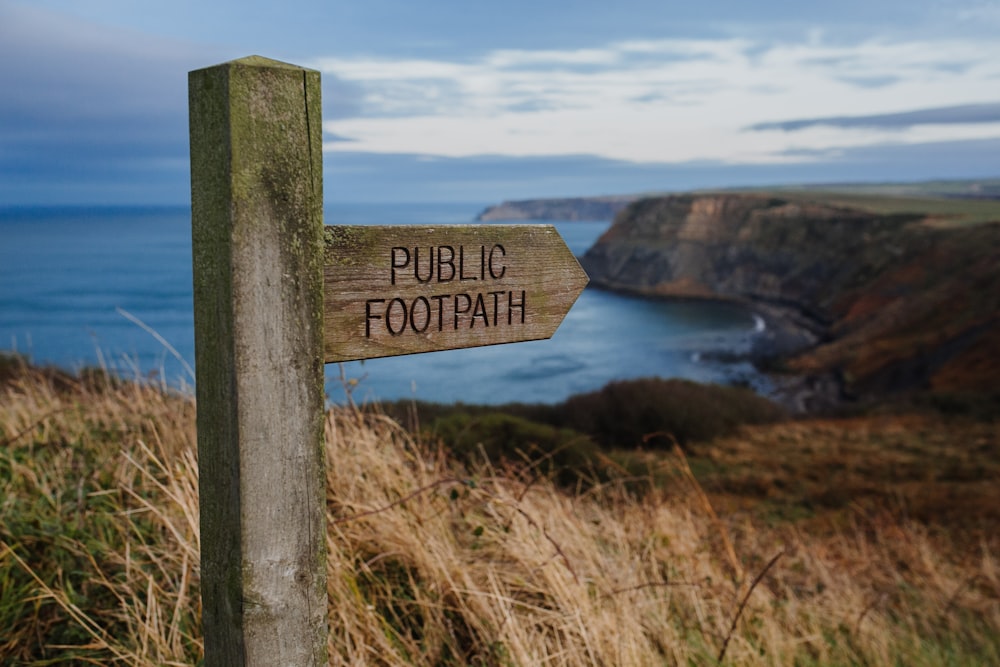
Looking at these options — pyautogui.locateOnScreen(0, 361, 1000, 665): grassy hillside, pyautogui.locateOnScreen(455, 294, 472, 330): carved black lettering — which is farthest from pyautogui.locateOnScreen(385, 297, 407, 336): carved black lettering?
pyautogui.locateOnScreen(0, 361, 1000, 665): grassy hillside

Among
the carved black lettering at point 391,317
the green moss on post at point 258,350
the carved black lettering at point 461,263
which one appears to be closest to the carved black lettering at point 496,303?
the carved black lettering at point 461,263

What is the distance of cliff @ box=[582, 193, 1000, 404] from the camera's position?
3138 cm

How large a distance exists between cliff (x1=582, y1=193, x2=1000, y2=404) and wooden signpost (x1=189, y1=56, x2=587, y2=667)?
27379 mm

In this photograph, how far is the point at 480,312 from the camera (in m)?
1.61

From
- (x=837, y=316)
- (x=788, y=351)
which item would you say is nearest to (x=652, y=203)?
(x=837, y=316)

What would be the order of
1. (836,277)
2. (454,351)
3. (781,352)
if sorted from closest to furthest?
(454,351) → (781,352) → (836,277)

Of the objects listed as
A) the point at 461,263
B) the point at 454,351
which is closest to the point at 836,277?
the point at 454,351

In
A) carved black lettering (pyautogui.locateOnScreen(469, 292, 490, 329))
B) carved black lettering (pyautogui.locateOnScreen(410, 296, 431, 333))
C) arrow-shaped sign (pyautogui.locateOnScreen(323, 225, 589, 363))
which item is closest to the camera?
arrow-shaped sign (pyautogui.locateOnScreen(323, 225, 589, 363))

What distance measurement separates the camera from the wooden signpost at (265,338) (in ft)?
3.95

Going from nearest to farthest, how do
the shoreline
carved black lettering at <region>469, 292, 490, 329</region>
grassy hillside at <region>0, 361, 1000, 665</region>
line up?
carved black lettering at <region>469, 292, 490, 329</region> < grassy hillside at <region>0, 361, 1000, 665</region> < the shoreline

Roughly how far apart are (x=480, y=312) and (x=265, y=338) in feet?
1.66

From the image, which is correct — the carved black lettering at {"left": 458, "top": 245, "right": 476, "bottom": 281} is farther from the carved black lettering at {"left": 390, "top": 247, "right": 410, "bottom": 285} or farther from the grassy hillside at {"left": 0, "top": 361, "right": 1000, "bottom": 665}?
the grassy hillside at {"left": 0, "top": 361, "right": 1000, "bottom": 665}

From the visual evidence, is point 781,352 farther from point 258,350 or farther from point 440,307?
point 258,350

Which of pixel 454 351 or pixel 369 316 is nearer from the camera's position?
pixel 369 316
